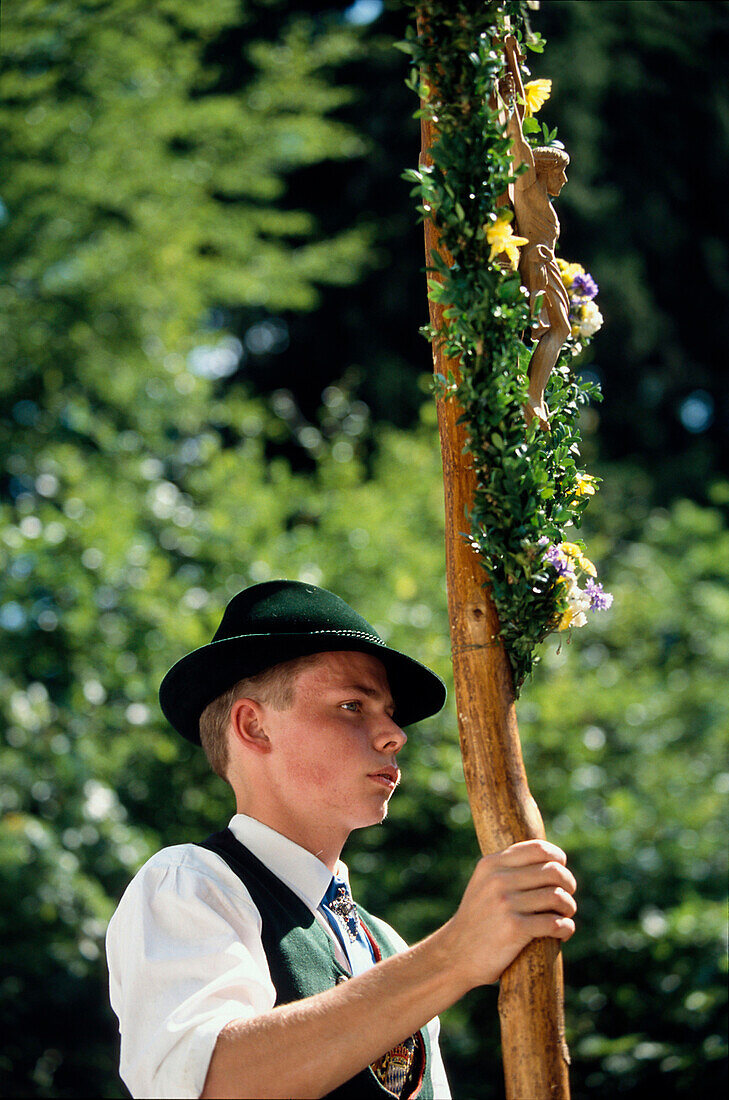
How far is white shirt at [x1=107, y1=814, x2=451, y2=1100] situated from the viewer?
1.49 m

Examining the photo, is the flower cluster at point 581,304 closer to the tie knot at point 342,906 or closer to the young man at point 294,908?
the young man at point 294,908

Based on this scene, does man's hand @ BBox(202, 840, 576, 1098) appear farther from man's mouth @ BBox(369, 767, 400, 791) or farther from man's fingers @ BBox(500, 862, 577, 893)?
man's mouth @ BBox(369, 767, 400, 791)

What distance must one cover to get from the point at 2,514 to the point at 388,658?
10.5 feet

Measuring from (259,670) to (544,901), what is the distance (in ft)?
2.36

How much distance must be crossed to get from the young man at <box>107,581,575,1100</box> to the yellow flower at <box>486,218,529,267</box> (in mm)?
736

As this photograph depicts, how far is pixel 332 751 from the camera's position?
74.4 inches

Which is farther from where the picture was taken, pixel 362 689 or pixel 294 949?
pixel 362 689

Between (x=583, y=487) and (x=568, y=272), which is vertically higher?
(x=568, y=272)

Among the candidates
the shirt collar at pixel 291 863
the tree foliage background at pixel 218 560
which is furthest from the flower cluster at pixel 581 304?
the tree foliage background at pixel 218 560

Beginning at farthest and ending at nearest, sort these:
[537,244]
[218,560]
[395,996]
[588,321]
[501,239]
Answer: [218,560] < [588,321] < [537,244] < [501,239] < [395,996]

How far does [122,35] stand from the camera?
548cm

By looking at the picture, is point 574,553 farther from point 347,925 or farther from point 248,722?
point 347,925

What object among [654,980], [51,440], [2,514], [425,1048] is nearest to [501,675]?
[425,1048]

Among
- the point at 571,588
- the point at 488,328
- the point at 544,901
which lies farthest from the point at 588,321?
the point at 544,901
